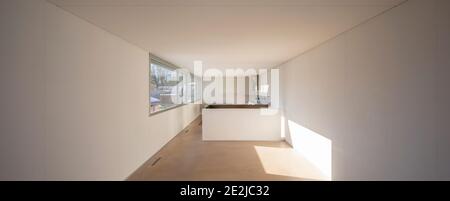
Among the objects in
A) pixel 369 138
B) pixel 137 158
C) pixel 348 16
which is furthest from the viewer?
pixel 137 158

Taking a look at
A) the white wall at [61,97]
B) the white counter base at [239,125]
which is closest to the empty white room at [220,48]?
the white wall at [61,97]

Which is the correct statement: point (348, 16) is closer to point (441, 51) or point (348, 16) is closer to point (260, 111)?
point (441, 51)

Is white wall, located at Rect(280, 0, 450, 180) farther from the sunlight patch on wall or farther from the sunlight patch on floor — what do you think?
the sunlight patch on floor

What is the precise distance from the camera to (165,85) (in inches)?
218

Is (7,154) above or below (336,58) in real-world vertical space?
below

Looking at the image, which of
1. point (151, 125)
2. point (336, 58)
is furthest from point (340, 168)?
A: point (151, 125)

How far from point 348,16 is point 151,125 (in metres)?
3.65

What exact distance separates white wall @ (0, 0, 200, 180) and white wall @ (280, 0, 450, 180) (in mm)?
2904

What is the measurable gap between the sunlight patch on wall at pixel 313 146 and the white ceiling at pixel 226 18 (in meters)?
1.59

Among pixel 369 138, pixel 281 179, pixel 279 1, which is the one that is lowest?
pixel 281 179

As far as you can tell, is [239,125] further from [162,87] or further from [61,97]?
[61,97]

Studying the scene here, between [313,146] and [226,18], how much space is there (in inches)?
110
